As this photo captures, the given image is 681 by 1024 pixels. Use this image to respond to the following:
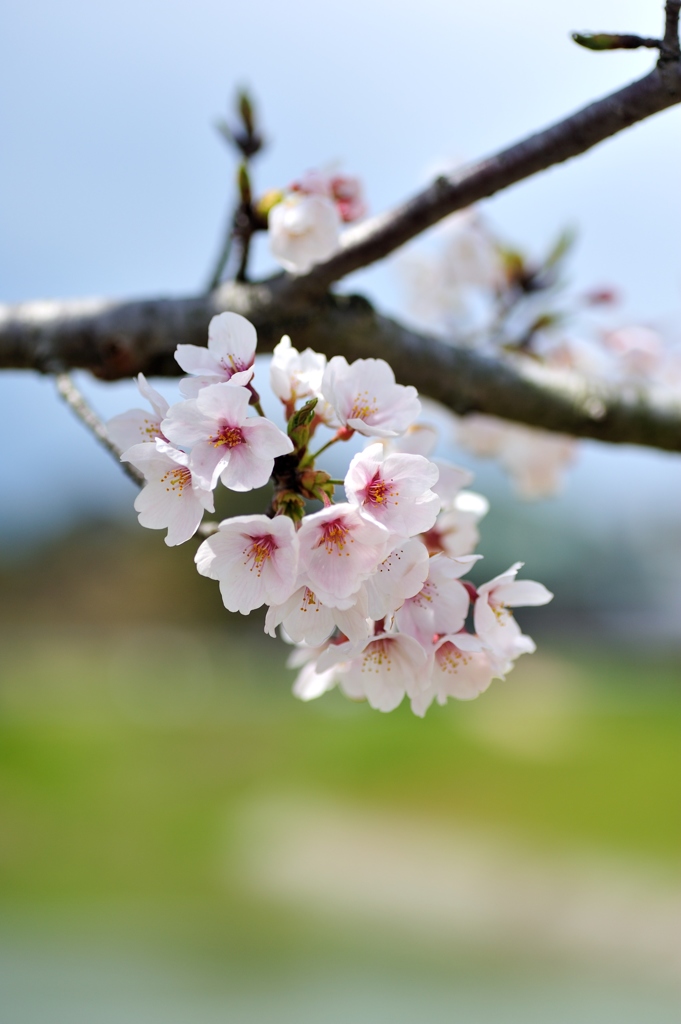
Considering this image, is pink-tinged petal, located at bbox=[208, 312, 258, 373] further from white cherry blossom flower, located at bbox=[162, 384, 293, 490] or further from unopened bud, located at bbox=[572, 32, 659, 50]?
unopened bud, located at bbox=[572, 32, 659, 50]

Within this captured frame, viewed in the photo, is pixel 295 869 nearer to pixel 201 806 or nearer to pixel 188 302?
pixel 201 806

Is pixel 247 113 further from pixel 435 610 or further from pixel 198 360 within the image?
pixel 435 610

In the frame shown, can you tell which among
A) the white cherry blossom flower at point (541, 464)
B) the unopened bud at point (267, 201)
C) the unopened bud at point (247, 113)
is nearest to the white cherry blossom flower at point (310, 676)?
the unopened bud at point (267, 201)

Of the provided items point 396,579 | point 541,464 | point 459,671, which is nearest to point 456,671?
point 459,671

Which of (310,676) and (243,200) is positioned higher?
(243,200)

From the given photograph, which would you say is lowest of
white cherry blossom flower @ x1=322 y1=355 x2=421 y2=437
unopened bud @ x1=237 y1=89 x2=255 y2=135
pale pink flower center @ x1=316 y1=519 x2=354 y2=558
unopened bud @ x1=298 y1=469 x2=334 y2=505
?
unopened bud @ x1=298 y1=469 x2=334 y2=505

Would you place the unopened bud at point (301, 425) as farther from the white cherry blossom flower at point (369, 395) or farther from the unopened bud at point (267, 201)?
the unopened bud at point (267, 201)

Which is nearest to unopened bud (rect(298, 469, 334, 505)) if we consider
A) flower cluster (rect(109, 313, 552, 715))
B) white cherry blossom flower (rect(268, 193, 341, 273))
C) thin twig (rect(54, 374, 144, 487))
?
flower cluster (rect(109, 313, 552, 715))

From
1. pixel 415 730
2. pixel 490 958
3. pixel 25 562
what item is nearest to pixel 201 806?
pixel 415 730
